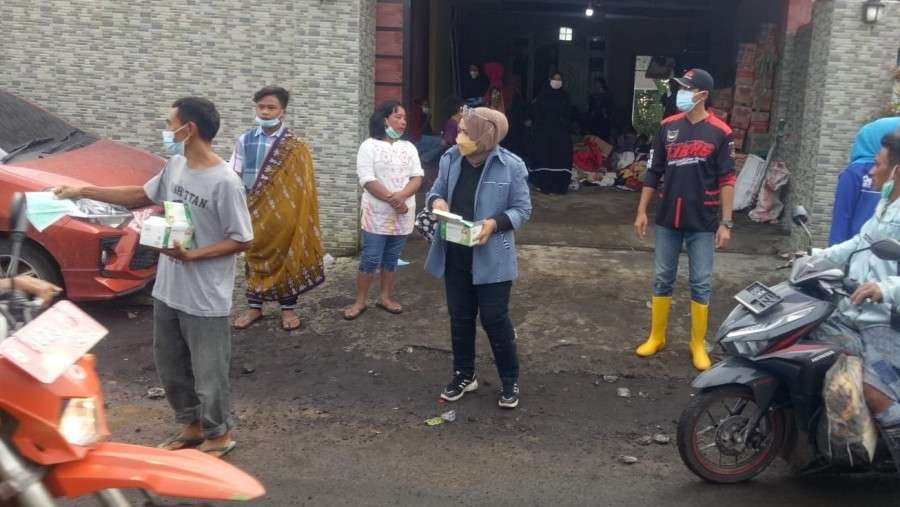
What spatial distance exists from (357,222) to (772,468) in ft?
15.4

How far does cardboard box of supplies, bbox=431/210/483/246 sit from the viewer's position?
450 centimetres

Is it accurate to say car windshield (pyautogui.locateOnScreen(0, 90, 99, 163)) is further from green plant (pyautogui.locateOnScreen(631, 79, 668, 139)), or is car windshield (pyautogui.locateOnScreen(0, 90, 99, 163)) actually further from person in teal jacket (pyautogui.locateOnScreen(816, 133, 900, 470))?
green plant (pyautogui.locateOnScreen(631, 79, 668, 139))

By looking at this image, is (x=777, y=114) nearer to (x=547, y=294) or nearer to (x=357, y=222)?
(x=547, y=294)

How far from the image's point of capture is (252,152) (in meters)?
5.93

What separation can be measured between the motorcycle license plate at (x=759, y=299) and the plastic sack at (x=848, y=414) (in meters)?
0.37

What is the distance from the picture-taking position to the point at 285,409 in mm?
4922

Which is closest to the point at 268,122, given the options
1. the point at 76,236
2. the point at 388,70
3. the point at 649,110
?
the point at 76,236

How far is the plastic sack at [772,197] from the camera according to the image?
31.0 feet

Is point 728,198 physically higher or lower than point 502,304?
higher

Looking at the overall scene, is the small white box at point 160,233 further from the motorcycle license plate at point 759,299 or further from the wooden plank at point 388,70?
the wooden plank at point 388,70

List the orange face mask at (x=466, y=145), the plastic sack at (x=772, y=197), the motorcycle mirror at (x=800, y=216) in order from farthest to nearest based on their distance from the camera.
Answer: the plastic sack at (x=772, y=197) → the orange face mask at (x=466, y=145) → the motorcycle mirror at (x=800, y=216)

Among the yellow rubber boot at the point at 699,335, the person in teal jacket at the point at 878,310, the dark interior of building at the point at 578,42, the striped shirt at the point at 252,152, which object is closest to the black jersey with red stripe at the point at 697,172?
the yellow rubber boot at the point at 699,335

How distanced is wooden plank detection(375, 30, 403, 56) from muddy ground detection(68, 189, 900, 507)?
90.3 inches

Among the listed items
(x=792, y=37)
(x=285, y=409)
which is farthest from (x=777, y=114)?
(x=285, y=409)
